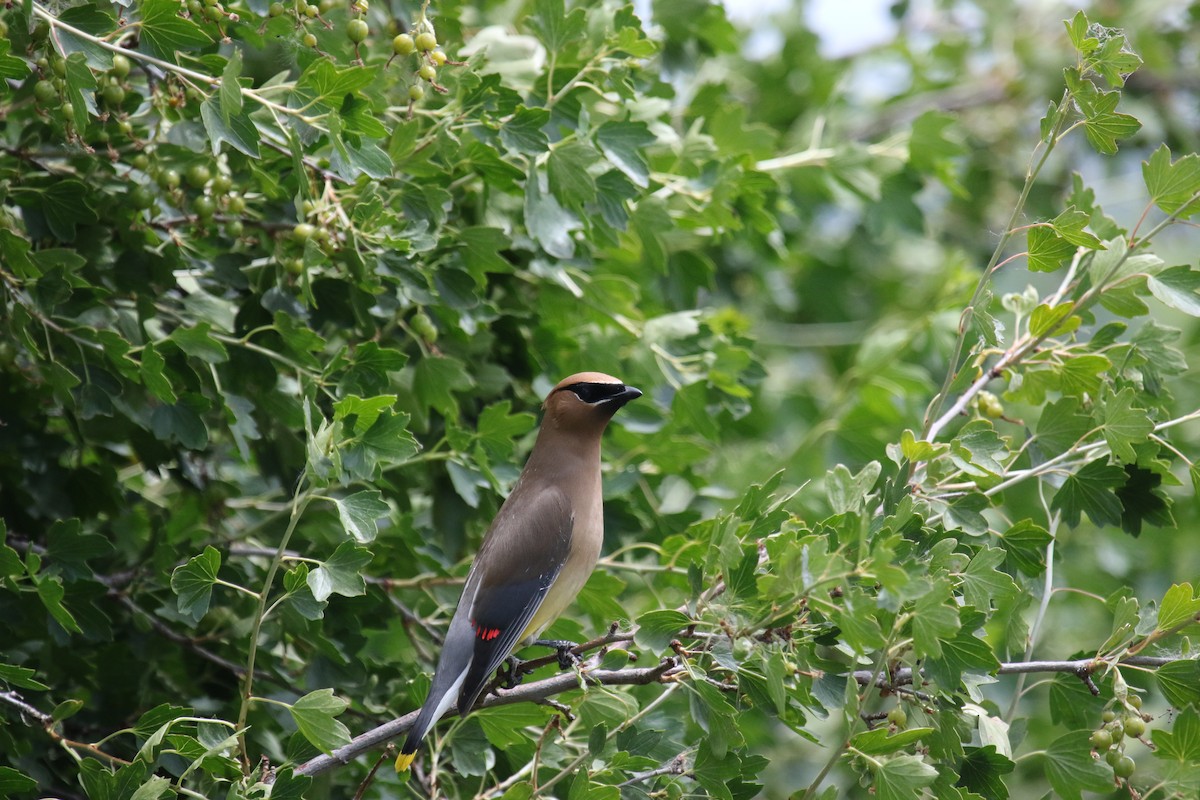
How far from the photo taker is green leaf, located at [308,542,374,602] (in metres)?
2.68

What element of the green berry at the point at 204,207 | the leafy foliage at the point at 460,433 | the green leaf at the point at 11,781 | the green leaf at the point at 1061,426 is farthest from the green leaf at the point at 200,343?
the green leaf at the point at 1061,426

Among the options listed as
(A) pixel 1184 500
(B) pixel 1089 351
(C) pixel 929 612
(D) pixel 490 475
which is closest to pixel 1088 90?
(B) pixel 1089 351

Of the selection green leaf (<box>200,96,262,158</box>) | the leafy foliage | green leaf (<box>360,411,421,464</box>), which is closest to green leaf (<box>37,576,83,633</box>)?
the leafy foliage

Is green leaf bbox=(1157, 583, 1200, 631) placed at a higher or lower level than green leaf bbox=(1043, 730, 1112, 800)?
higher

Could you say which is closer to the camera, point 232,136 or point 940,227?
point 232,136

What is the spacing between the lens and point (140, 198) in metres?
3.19

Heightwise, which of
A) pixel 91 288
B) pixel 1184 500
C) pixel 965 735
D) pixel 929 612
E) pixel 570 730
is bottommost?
pixel 1184 500

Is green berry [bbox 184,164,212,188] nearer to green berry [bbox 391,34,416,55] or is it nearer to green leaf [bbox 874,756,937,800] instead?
green berry [bbox 391,34,416,55]

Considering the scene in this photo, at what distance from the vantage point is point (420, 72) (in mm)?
2988

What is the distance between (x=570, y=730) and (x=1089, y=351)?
1.64 m

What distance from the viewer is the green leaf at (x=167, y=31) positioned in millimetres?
2838

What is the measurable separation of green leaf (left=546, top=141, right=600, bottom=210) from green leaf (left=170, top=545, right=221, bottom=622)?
1372 millimetres

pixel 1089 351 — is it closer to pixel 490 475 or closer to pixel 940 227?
pixel 490 475

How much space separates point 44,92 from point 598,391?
170cm
